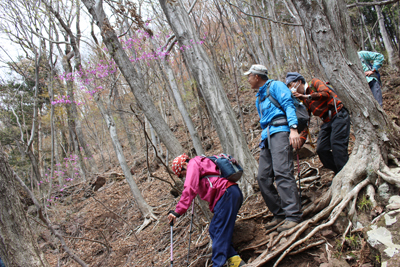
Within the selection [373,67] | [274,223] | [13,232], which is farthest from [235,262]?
[373,67]

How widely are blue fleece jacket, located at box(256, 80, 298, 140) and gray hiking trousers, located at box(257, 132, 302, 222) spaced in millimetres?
97

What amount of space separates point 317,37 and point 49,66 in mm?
11241

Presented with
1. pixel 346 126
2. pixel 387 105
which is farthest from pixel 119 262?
pixel 387 105

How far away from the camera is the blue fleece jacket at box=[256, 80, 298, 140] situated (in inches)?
117

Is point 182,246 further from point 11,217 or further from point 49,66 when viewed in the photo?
point 49,66

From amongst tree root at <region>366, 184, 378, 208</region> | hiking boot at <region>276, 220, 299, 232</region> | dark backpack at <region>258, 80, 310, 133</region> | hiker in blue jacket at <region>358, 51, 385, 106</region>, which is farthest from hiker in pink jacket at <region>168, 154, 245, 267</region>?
hiker in blue jacket at <region>358, 51, 385, 106</region>

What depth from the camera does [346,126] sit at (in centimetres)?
341

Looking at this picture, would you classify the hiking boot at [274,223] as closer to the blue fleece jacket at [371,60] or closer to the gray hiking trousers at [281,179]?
the gray hiking trousers at [281,179]

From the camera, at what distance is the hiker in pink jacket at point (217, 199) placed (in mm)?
2883

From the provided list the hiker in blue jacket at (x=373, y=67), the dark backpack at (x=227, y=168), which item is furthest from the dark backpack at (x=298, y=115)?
the hiker in blue jacket at (x=373, y=67)

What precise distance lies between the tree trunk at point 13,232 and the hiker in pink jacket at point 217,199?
1.52 meters

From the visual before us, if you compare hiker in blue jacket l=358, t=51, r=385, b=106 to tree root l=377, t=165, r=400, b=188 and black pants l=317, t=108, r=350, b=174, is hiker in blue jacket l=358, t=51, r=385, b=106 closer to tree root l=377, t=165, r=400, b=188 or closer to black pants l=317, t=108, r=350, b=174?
black pants l=317, t=108, r=350, b=174

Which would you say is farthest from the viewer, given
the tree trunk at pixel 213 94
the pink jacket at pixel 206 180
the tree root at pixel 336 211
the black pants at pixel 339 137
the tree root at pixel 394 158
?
the tree trunk at pixel 213 94

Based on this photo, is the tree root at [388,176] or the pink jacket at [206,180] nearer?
the tree root at [388,176]
